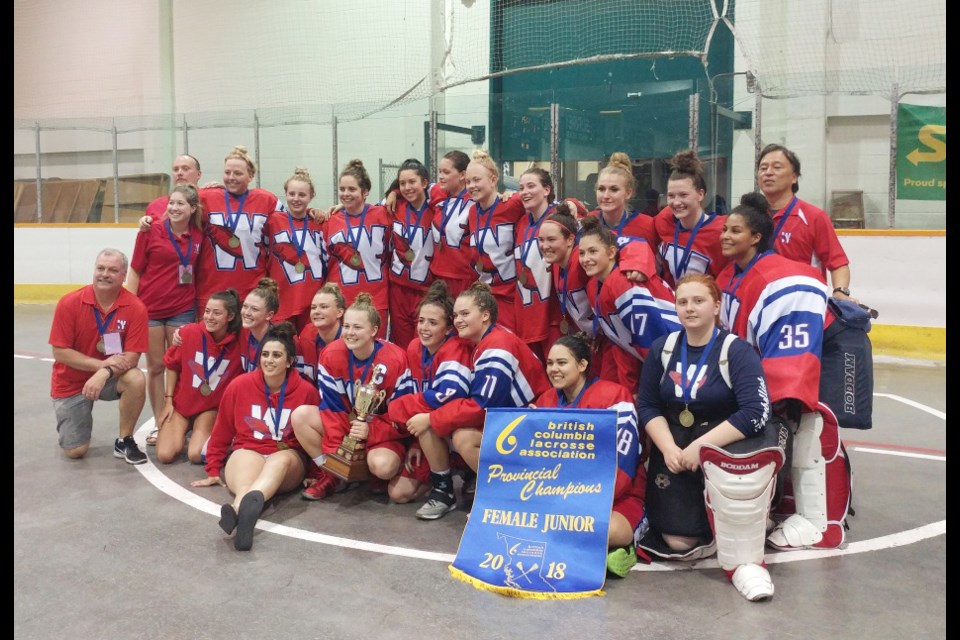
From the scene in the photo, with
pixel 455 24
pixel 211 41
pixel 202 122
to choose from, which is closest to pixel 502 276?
pixel 455 24

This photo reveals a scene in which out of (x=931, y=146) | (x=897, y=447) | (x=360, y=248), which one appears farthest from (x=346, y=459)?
(x=931, y=146)

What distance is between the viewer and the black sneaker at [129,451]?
482 cm

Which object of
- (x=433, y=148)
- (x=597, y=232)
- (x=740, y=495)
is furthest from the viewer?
(x=433, y=148)

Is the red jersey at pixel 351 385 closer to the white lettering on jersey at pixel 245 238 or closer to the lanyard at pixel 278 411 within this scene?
the lanyard at pixel 278 411

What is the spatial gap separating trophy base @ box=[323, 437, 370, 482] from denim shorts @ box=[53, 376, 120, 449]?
1.64 m

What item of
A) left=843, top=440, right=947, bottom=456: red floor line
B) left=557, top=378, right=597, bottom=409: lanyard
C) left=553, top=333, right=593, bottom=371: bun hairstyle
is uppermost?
left=553, top=333, right=593, bottom=371: bun hairstyle

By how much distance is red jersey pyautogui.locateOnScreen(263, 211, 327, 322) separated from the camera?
5.18m

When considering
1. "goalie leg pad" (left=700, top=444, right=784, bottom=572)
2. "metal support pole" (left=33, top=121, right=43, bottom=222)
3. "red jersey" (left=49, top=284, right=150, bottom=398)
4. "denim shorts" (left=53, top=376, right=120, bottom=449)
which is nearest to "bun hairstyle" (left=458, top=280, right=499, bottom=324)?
"goalie leg pad" (left=700, top=444, right=784, bottom=572)

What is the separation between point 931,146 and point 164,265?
710cm

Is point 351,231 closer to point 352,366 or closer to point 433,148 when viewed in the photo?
point 352,366

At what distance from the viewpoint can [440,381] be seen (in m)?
3.94

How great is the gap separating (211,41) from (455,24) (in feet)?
15.1

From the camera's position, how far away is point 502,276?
4660 mm

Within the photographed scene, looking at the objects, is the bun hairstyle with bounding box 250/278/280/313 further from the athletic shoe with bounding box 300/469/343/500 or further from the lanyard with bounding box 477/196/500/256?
the lanyard with bounding box 477/196/500/256
